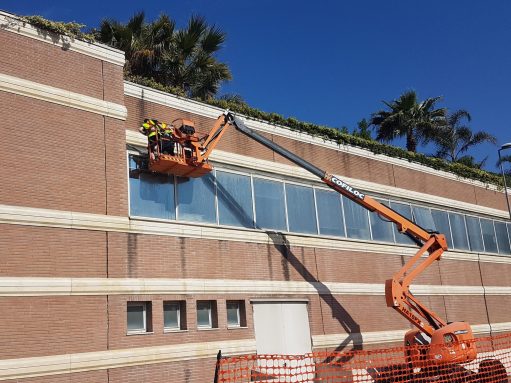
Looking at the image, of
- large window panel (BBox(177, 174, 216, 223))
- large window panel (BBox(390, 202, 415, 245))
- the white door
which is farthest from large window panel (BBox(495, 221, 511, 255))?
large window panel (BBox(177, 174, 216, 223))

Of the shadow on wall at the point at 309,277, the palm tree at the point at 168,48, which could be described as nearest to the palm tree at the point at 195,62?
the palm tree at the point at 168,48

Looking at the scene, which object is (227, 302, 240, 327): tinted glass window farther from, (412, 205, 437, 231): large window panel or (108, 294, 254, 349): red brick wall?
(412, 205, 437, 231): large window panel

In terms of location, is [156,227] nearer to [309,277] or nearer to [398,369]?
[309,277]

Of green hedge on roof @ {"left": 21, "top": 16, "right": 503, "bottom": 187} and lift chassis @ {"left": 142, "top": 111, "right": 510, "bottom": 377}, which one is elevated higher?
green hedge on roof @ {"left": 21, "top": 16, "right": 503, "bottom": 187}

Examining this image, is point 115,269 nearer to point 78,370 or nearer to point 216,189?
point 78,370

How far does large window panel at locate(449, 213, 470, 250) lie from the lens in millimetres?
23984

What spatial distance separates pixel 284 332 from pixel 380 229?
624cm

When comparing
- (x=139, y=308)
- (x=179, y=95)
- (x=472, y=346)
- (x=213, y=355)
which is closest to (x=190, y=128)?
(x=179, y=95)

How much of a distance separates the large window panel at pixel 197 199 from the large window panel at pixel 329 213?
4341 millimetres

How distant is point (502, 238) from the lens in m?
27.0

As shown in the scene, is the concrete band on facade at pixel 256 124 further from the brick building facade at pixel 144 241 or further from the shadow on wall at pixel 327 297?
the shadow on wall at pixel 327 297

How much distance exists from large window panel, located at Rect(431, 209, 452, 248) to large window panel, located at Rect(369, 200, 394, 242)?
11.1 ft

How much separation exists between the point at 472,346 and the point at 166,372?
8.22 m

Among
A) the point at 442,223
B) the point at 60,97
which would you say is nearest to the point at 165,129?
the point at 60,97
